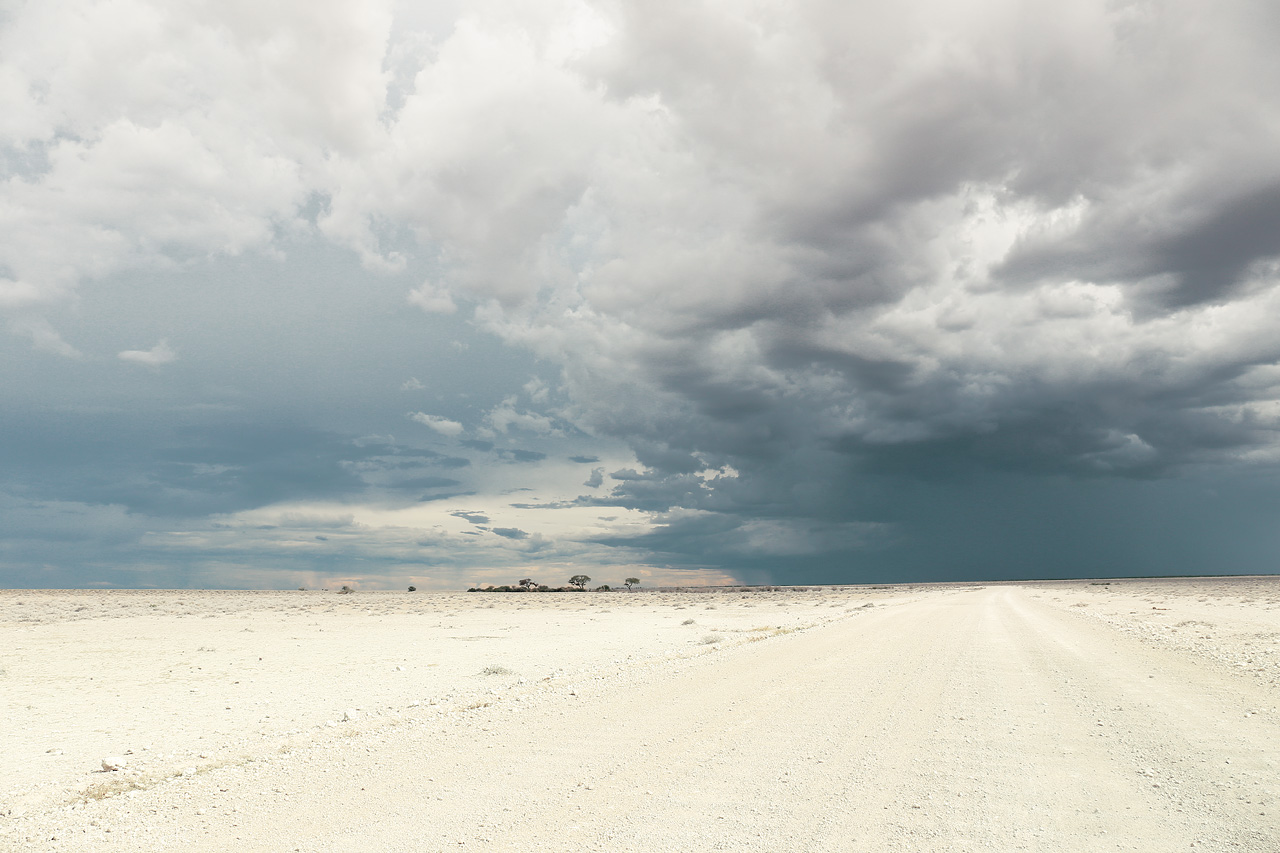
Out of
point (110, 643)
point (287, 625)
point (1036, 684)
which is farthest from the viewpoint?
point (287, 625)

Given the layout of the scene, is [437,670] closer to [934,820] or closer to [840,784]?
[840,784]

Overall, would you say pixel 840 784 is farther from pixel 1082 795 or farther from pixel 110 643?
pixel 110 643

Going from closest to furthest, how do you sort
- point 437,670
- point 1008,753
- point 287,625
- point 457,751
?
point 1008,753, point 457,751, point 437,670, point 287,625

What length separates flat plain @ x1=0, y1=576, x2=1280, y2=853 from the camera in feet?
23.2

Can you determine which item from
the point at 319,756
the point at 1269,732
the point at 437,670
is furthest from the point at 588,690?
the point at 1269,732

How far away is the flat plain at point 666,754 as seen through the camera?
23.2ft

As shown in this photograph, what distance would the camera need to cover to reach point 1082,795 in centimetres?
795

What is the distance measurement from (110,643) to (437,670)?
61.7ft

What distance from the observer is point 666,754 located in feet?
32.1

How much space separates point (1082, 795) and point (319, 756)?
10.1 m

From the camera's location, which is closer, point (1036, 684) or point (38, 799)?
point (38, 799)

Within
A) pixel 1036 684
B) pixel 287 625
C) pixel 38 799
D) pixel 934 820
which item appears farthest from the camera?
Answer: pixel 287 625

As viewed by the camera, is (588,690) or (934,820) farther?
(588,690)

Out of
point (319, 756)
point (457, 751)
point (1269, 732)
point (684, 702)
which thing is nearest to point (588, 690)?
point (684, 702)
